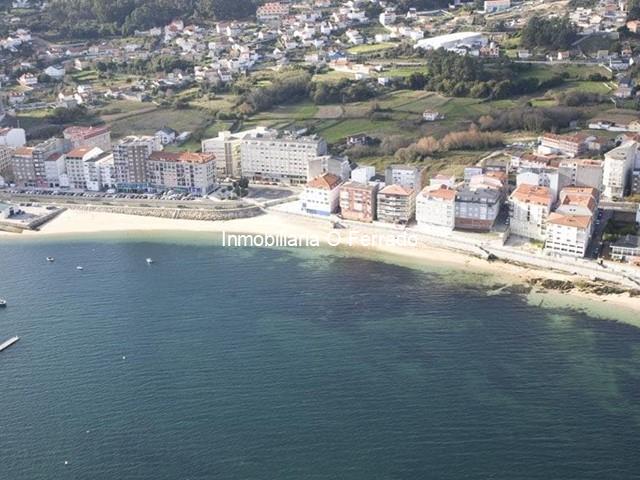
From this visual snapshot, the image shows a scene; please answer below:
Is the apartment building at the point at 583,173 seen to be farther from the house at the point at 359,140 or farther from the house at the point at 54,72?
the house at the point at 54,72

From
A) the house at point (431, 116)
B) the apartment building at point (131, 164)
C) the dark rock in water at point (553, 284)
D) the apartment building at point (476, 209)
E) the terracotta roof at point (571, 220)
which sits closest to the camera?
the dark rock in water at point (553, 284)

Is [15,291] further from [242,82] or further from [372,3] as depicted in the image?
[372,3]

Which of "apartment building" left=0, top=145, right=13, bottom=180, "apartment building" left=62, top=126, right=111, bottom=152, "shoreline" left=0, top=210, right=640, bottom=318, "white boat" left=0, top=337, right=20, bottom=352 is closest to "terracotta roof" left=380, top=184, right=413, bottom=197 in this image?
"shoreline" left=0, top=210, right=640, bottom=318

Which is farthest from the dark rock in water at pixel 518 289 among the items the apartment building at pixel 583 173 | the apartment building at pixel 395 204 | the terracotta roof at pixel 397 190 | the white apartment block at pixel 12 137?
the white apartment block at pixel 12 137

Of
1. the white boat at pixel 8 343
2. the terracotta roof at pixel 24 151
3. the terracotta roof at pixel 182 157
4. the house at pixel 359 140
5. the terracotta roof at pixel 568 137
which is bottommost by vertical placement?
the white boat at pixel 8 343

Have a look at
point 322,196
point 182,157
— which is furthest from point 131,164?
point 322,196

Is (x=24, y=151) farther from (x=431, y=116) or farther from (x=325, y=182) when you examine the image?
(x=431, y=116)

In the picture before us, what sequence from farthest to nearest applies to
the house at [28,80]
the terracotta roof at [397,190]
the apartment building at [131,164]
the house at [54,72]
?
the house at [54,72]
the house at [28,80]
the apartment building at [131,164]
the terracotta roof at [397,190]
